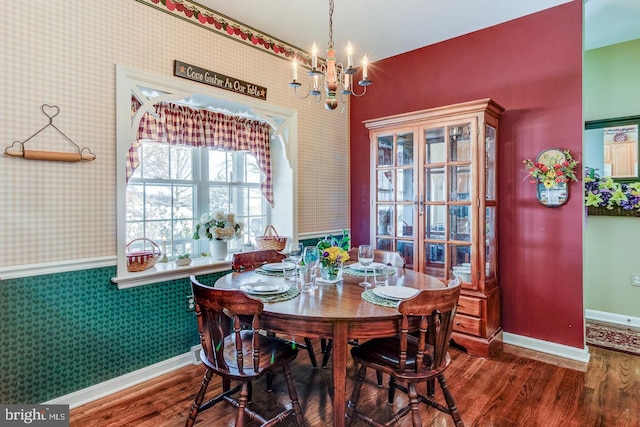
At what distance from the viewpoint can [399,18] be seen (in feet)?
9.71

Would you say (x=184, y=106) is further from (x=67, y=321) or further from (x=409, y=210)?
(x=409, y=210)

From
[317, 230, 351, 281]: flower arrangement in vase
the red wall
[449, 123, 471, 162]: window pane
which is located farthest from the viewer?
[449, 123, 471, 162]: window pane

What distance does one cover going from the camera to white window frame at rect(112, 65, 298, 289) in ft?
7.54

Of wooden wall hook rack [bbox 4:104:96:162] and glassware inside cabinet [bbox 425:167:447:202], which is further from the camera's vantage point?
glassware inside cabinet [bbox 425:167:447:202]

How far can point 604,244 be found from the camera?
357 cm

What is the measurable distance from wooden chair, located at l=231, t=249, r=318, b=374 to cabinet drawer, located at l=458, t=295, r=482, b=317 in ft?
4.24

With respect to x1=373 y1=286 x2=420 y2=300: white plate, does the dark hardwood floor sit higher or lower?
lower

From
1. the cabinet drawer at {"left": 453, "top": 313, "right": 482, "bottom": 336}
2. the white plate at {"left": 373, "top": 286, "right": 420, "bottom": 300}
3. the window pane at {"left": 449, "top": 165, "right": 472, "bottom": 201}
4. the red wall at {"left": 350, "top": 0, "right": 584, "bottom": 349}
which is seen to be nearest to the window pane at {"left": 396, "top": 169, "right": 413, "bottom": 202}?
the window pane at {"left": 449, "top": 165, "right": 472, "bottom": 201}

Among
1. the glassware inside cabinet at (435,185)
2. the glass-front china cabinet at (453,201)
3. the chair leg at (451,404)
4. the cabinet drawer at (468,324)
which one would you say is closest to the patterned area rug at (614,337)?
the glass-front china cabinet at (453,201)

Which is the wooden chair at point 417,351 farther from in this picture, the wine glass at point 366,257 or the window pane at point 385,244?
the window pane at point 385,244

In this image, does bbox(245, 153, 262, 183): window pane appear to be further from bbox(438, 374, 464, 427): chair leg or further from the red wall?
bbox(438, 374, 464, 427): chair leg

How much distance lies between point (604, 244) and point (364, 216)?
248 centimetres

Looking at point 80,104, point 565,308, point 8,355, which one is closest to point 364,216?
point 565,308

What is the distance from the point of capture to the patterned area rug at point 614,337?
2922mm
